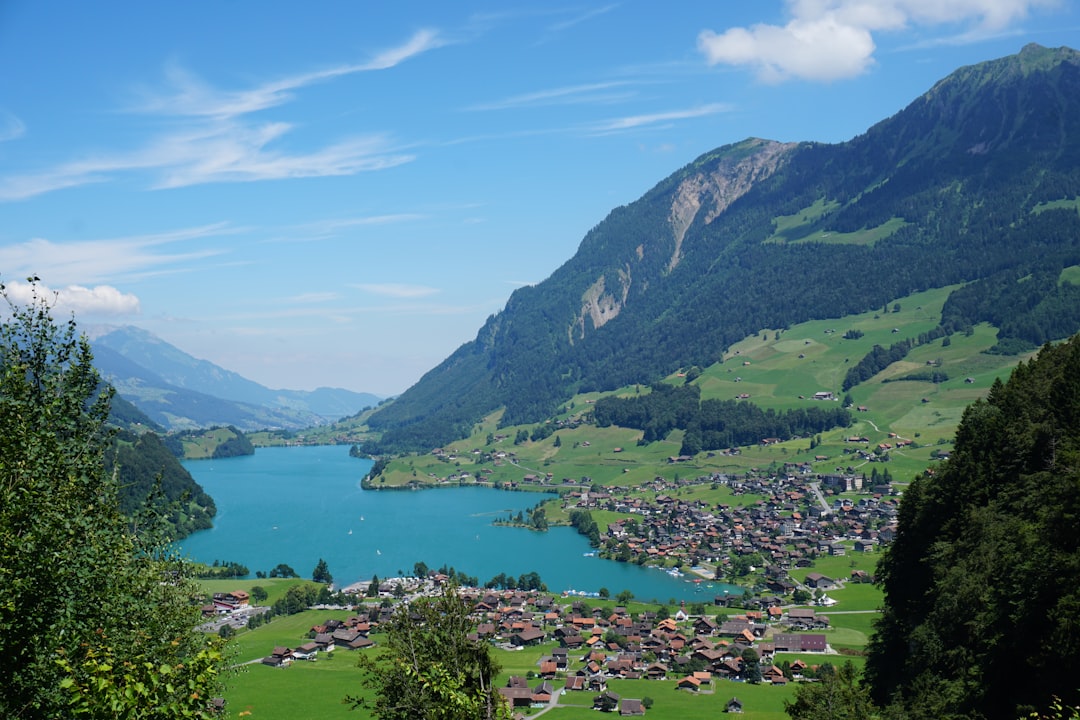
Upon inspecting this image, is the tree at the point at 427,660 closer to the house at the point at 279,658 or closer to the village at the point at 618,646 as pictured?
the village at the point at 618,646

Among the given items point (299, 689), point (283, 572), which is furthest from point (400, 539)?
point (299, 689)

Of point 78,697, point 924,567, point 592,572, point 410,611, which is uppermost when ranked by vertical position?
point 78,697

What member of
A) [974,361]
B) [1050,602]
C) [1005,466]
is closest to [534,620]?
[1005,466]

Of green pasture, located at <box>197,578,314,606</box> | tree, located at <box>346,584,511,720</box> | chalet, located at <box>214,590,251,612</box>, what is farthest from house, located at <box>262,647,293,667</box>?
tree, located at <box>346,584,511,720</box>

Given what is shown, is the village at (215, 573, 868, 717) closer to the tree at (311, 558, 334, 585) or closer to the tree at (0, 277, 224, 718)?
the tree at (311, 558, 334, 585)

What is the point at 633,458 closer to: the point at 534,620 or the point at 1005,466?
the point at 534,620
